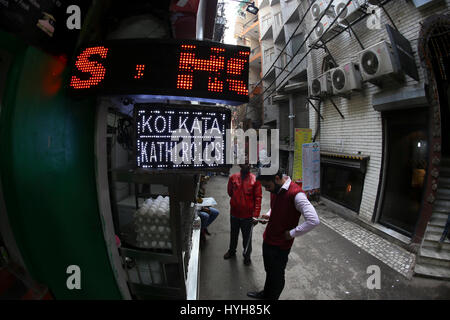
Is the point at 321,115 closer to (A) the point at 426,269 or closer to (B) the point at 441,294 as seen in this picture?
(A) the point at 426,269

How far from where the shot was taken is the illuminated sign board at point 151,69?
2.10 meters

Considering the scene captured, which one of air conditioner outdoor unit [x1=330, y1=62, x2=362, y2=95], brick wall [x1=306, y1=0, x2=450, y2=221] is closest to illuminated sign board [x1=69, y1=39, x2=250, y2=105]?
brick wall [x1=306, y1=0, x2=450, y2=221]

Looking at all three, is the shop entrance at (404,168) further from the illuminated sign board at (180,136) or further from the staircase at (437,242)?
the illuminated sign board at (180,136)

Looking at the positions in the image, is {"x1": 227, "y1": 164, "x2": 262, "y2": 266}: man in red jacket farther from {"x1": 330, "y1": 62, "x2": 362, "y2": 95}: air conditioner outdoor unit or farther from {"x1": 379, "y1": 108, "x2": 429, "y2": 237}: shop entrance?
{"x1": 330, "y1": 62, "x2": 362, "y2": 95}: air conditioner outdoor unit

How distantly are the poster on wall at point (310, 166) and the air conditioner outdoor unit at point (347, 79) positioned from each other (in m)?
2.42

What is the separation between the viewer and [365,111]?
24.7 ft

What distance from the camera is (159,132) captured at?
2.28 m

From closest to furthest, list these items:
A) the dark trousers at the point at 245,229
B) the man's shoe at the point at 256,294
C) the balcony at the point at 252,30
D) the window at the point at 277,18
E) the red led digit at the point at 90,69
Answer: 1. the red led digit at the point at 90,69
2. the man's shoe at the point at 256,294
3. the dark trousers at the point at 245,229
4. the window at the point at 277,18
5. the balcony at the point at 252,30

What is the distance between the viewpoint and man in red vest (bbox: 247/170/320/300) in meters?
3.04

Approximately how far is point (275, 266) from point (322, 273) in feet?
6.92

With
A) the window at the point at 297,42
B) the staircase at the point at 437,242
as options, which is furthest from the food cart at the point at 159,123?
the window at the point at 297,42

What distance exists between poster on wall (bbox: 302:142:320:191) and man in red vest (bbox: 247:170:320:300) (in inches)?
231

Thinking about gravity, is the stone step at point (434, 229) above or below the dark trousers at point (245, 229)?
below

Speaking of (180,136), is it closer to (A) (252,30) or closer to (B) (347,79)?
(B) (347,79)
